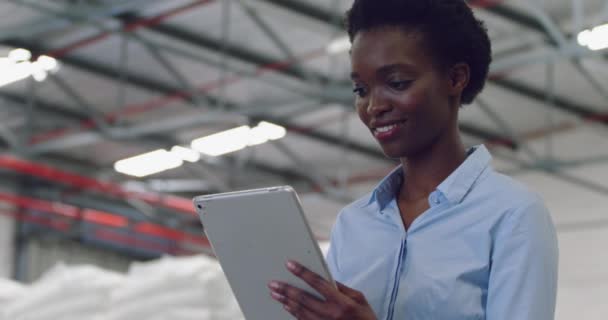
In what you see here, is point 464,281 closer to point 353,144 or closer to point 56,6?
point 56,6

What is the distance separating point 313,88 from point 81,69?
8.07 ft

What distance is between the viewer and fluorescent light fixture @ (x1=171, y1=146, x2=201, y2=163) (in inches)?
485

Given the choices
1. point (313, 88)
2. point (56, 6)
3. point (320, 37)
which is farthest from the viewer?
point (313, 88)

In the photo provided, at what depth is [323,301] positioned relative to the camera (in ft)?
4.14

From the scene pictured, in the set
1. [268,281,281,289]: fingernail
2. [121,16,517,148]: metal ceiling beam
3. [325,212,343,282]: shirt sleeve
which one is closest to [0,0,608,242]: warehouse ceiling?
[121,16,517,148]: metal ceiling beam

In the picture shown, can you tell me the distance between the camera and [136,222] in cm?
1549

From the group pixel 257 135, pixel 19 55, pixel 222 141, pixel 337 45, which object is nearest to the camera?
pixel 337 45

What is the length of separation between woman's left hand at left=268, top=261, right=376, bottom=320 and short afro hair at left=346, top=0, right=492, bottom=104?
0.34 m

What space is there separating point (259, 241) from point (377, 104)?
0.80 feet

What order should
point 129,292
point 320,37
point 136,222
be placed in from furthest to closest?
point 136,222
point 320,37
point 129,292

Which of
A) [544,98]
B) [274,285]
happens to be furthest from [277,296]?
[544,98]

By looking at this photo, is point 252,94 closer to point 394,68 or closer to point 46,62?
point 46,62

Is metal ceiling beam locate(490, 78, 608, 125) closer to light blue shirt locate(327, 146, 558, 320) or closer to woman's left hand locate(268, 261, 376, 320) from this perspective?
light blue shirt locate(327, 146, 558, 320)

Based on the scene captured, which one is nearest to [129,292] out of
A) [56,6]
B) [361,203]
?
[361,203]
